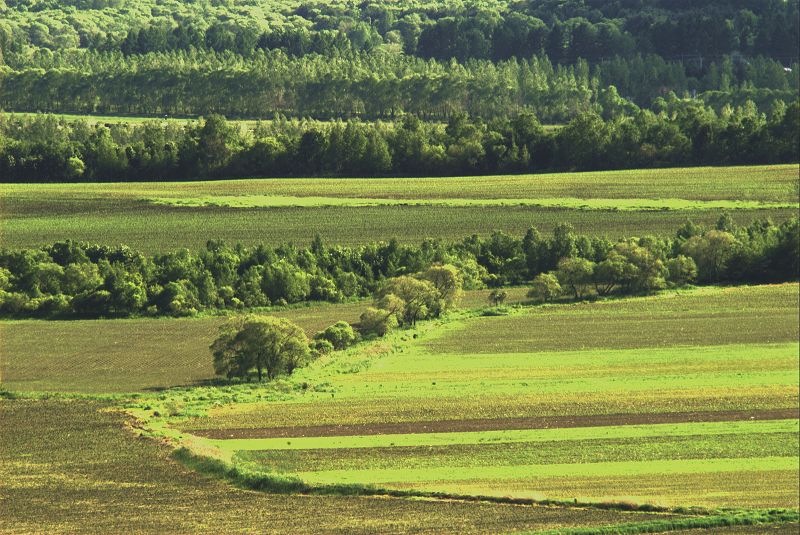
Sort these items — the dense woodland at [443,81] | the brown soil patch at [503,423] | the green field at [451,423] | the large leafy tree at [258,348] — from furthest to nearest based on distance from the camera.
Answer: the dense woodland at [443,81] → the large leafy tree at [258,348] → the brown soil patch at [503,423] → the green field at [451,423]

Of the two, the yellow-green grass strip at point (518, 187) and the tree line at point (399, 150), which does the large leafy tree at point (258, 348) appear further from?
the tree line at point (399, 150)

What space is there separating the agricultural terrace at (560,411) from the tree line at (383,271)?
505 cm

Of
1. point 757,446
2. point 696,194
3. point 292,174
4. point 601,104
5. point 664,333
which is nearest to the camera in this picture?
point 757,446

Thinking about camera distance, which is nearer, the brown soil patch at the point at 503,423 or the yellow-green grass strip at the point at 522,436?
the yellow-green grass strip at the point at 522,436

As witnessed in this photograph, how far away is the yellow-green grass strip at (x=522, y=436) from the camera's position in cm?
4769

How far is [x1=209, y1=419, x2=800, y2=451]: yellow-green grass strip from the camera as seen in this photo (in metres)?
47.7

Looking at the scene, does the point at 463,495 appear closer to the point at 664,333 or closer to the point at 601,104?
the point at 664,333

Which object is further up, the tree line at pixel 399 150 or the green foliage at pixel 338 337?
the tree line at pixel 399 150

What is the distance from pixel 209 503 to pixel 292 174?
73.5m

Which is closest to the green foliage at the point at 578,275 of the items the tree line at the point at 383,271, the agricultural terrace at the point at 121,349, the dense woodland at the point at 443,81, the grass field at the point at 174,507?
the tree line at the point at 383,271

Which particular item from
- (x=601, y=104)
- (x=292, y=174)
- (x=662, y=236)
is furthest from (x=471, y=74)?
(x=662, y=236)

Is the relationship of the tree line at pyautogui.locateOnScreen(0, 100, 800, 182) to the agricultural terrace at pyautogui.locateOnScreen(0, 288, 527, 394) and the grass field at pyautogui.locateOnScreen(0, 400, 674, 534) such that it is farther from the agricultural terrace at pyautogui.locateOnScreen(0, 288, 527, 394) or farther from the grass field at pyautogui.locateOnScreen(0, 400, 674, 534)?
the grass field at pyautogui.locateOnScreen(0, 400, 674, 534)

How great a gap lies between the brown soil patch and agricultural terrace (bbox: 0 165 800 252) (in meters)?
40.5

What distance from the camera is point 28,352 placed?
66438 millimetres
